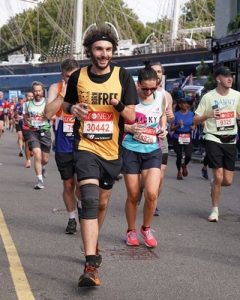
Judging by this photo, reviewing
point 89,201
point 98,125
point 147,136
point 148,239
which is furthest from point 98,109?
point 148,239

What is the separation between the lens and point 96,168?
562cm

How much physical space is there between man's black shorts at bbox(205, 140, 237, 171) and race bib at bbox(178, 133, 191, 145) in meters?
5.90

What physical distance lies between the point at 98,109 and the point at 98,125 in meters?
0.13

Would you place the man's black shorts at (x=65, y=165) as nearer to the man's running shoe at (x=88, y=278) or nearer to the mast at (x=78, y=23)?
the man's running shoe at (x=88, y=278)

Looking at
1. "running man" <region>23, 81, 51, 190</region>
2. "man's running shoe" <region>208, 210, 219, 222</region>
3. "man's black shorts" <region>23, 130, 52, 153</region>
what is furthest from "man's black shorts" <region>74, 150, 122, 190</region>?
"man's black shorts" <region>23, 130, 52, 153</region>

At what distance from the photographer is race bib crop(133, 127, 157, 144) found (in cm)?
708

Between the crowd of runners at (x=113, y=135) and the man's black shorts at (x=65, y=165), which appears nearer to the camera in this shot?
the crowd of runners at (x=113, y=135)

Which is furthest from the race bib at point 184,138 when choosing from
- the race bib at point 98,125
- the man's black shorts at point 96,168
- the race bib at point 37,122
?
the race bib at point 98,125

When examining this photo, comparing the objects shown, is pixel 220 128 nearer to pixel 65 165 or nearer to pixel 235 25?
pixel 65 165

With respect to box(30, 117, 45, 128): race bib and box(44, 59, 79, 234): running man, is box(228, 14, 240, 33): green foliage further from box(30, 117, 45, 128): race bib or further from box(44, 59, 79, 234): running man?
box(44, 59, 79, 234): running man

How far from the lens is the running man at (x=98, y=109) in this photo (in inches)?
219

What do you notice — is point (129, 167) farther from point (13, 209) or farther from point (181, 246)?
point (13, 209)

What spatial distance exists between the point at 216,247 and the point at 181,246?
350 mm

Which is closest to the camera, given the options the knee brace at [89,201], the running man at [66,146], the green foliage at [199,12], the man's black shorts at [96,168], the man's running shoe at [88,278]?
the man's running shoe at [88,278]
